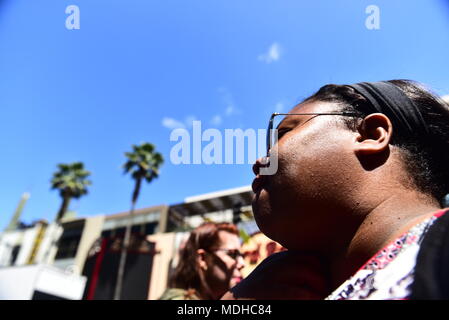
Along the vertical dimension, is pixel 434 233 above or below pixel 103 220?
below

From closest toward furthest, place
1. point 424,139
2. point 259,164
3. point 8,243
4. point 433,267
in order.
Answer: point 433,267, point 424,139, point 259,164, point 8,243

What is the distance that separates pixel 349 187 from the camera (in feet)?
3.91

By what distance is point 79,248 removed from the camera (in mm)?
32219

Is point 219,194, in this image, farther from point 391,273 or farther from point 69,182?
point 391,273

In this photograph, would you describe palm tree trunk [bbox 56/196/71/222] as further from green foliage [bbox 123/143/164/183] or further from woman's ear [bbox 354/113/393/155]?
woman's ear [bbox 354/113/393/155]

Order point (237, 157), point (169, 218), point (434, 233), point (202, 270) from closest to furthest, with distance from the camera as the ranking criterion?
1. point (434, 233)
2. point (237, 157)
3. point (202, 270)
4. point (169, 218)

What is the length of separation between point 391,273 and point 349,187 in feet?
1.29

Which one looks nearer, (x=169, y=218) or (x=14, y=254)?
(x=169, y=218)

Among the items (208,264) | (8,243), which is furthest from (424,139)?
(8,243)

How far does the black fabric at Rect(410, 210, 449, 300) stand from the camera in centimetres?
70

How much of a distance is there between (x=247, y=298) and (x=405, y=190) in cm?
66

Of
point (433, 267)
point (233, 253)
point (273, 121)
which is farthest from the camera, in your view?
point (233, 253)
